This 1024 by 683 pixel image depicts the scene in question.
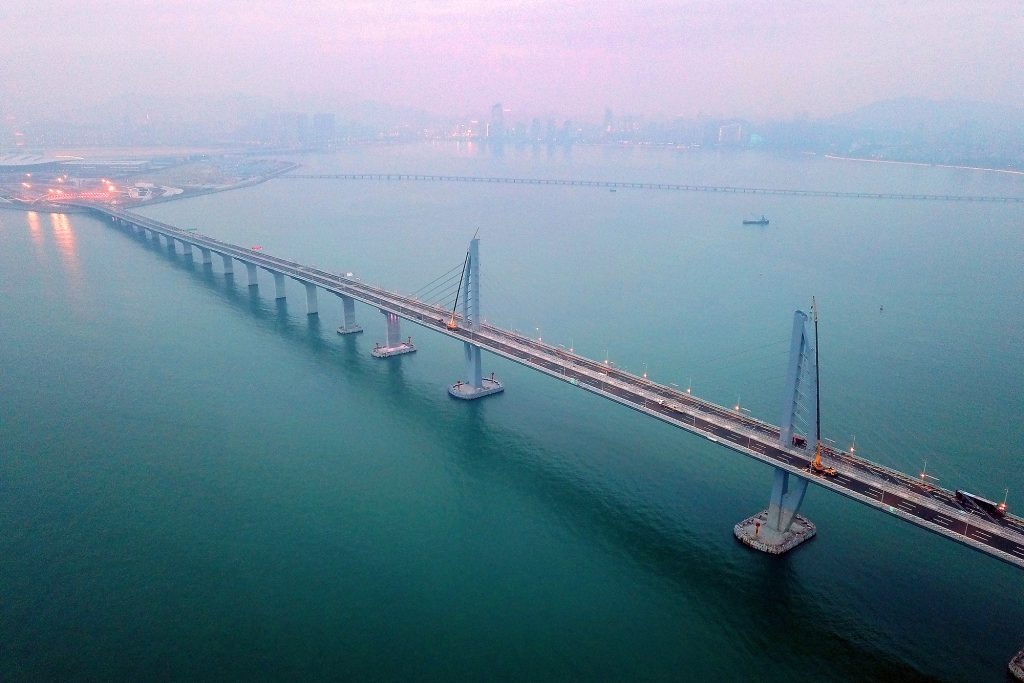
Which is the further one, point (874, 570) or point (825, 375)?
point (825, 375)

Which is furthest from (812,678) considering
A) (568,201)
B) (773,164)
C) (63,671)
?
(773,164)

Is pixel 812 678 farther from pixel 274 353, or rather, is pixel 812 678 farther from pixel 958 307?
pixel 958 307

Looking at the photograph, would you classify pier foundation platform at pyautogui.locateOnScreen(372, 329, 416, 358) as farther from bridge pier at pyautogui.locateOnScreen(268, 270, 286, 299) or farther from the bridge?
bridge pier at pyautogui.locateOnScreen(268, 270, 286, 299)

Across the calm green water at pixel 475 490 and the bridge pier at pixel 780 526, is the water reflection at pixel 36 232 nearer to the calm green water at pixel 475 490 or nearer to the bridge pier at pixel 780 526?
the calm green water at pixel 475 490

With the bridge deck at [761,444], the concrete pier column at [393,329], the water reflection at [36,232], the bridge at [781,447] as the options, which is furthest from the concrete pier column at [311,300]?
the water reflection at [36,232]

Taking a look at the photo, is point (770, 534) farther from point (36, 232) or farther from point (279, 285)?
point (36, 232)

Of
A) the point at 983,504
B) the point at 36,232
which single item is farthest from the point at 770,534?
the point at 36,232
